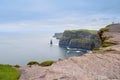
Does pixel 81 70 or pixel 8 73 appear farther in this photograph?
pixel 81 70

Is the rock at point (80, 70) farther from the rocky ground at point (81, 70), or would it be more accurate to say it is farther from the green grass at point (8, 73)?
the green grass at point (8, 73)

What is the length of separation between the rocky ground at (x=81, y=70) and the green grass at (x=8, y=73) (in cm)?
43

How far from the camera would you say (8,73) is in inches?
637

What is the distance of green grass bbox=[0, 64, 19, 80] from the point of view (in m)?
15.3

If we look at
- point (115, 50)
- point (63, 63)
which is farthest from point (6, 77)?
point (115, 50)

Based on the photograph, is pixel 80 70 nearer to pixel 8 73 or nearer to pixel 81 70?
pixel 81 70

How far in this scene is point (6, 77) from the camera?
15266mm

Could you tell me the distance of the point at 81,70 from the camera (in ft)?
54.0

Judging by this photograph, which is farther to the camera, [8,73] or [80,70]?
[80,70]

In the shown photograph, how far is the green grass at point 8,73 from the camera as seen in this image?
15265 mm

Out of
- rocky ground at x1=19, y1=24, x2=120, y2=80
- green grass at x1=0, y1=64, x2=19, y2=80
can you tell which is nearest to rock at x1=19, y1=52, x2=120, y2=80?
rocky ground at x1=19, y1=24, x2=120, y2=80

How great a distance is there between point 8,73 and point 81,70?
4651 mm

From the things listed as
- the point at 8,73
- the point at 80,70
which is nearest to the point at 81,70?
the point at 80,70

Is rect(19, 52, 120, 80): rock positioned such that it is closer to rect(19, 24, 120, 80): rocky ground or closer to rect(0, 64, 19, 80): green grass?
rect(19, 24, 120, 80): rocky ground
